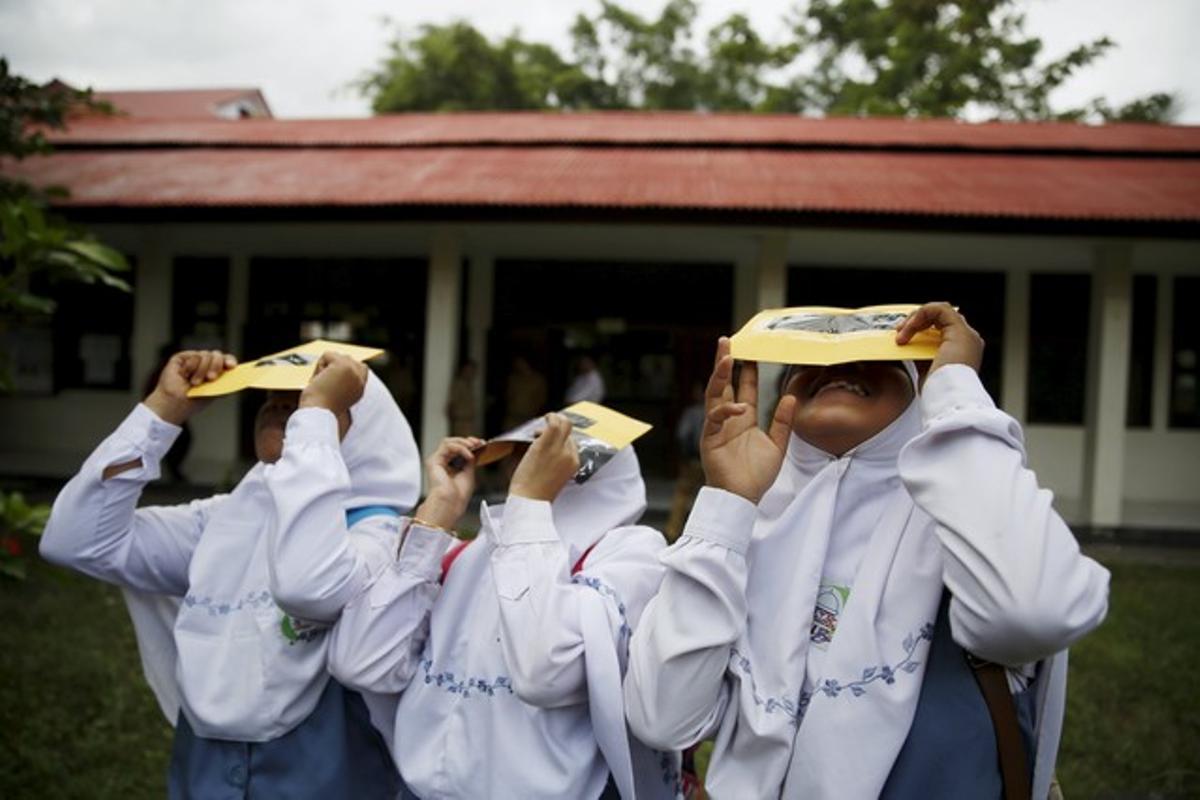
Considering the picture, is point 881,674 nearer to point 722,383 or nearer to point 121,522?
point 722,383

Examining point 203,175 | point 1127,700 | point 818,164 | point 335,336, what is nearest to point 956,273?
point 818,164

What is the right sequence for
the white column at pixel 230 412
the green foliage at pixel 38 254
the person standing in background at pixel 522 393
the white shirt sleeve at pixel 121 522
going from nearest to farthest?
the white shirt sleeve at pixel 121 522 < the green foliage at pixel 38 254 < the person standing in background at pixel 522 393 < the white column at pixel 230 412

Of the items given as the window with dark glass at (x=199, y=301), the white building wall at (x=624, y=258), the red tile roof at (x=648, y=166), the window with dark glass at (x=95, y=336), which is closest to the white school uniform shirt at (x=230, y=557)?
the red tile roof at (x=648, y=166)

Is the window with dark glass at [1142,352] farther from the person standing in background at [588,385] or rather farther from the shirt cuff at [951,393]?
the shirt cuff at [951,393]

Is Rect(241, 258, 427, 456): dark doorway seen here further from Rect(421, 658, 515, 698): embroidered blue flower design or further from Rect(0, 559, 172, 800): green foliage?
Rect(421, 658, 515, 698): embroidered blue flower design

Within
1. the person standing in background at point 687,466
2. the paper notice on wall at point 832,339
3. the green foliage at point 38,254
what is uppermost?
the green foliage at point 38,254

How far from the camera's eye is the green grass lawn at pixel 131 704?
3.36 metres

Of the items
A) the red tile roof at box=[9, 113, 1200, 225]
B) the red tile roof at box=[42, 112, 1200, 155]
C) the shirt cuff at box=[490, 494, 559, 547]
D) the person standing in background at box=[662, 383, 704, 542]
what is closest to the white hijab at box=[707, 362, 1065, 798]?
A: the shirt cuff at box=[490, 494, 559, 547]

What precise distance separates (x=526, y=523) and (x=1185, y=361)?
A: 1058cm

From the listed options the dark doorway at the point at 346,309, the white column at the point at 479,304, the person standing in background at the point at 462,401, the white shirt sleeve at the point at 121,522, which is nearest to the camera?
the white shirt sleeve at the point at 121,522

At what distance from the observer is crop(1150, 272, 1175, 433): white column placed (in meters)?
9.52

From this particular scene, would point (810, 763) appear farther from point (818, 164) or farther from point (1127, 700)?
point (818, 164)

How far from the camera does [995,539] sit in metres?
1.07

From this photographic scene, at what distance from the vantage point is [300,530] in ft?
4.74
